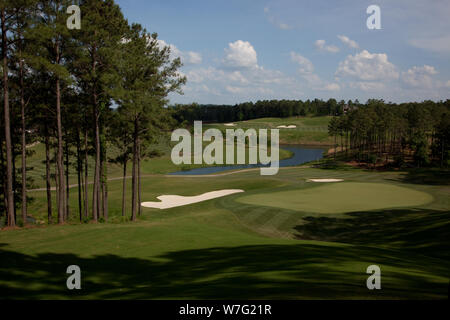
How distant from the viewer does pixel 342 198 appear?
29.5m

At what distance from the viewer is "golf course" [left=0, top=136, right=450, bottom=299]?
25.2 feet

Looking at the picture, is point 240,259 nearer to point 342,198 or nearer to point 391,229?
point 391,229

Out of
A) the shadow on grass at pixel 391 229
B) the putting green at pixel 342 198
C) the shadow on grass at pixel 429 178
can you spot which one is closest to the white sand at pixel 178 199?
the putting green at pixel 342 198

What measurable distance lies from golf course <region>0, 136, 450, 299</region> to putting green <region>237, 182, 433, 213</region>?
0.16 m

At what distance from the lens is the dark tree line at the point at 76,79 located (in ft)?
56.5

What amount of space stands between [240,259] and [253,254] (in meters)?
0.83

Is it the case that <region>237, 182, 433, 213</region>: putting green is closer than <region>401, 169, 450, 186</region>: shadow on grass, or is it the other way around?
<region>237, 182, 433, 213</region>: putting green

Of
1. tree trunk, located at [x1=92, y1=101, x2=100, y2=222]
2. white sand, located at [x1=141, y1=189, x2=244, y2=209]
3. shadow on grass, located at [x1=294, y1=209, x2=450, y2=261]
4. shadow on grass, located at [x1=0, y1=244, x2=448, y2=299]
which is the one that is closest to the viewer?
shadow on grass, located at [x1=0, y1=244, x2=448, y2=299]

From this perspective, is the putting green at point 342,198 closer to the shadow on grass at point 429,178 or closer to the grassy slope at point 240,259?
the grassy slope at point 240,259

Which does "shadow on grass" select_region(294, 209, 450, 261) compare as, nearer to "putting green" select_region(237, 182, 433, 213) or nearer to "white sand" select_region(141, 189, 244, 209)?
"putting green" select_region(237, 182, 433, 213)

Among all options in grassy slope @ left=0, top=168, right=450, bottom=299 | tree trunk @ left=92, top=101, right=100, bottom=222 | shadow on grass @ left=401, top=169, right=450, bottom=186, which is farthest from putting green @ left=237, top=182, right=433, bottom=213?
tree trunk @ left=92, top=101, right=100, bottom=222

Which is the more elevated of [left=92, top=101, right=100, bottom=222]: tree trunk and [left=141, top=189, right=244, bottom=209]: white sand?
[left=92, top=101, right=100, bottom=222]: tree trunk
